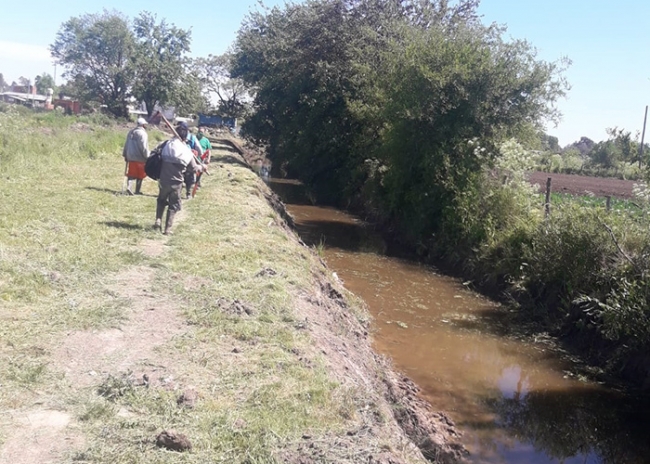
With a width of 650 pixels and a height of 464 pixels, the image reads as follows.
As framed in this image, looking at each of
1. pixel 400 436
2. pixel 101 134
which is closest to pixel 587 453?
pixel 400 436

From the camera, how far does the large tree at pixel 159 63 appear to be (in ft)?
190

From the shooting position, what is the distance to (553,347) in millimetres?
11523

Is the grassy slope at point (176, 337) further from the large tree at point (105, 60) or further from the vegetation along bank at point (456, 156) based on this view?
the large tree at point (105, 60)

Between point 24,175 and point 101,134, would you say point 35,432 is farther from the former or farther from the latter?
point 101,134

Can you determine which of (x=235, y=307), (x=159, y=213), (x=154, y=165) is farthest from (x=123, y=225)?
(x=235, y=307)

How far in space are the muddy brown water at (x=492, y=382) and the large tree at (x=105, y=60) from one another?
1987 inches

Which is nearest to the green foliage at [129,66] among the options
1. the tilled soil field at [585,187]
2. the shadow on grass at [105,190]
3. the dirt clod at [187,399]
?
the tilled soil field at [585,187]

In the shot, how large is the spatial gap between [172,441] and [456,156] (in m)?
15.8

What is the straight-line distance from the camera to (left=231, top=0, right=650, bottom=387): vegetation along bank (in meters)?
11.3

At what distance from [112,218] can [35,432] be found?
722cm

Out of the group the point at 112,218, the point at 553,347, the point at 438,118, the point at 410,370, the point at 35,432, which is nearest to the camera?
the point at 35,432

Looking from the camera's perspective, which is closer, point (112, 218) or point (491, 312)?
point (112, 218)

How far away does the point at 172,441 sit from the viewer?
396 cm

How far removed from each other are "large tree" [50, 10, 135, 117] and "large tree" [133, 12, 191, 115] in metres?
1.24
